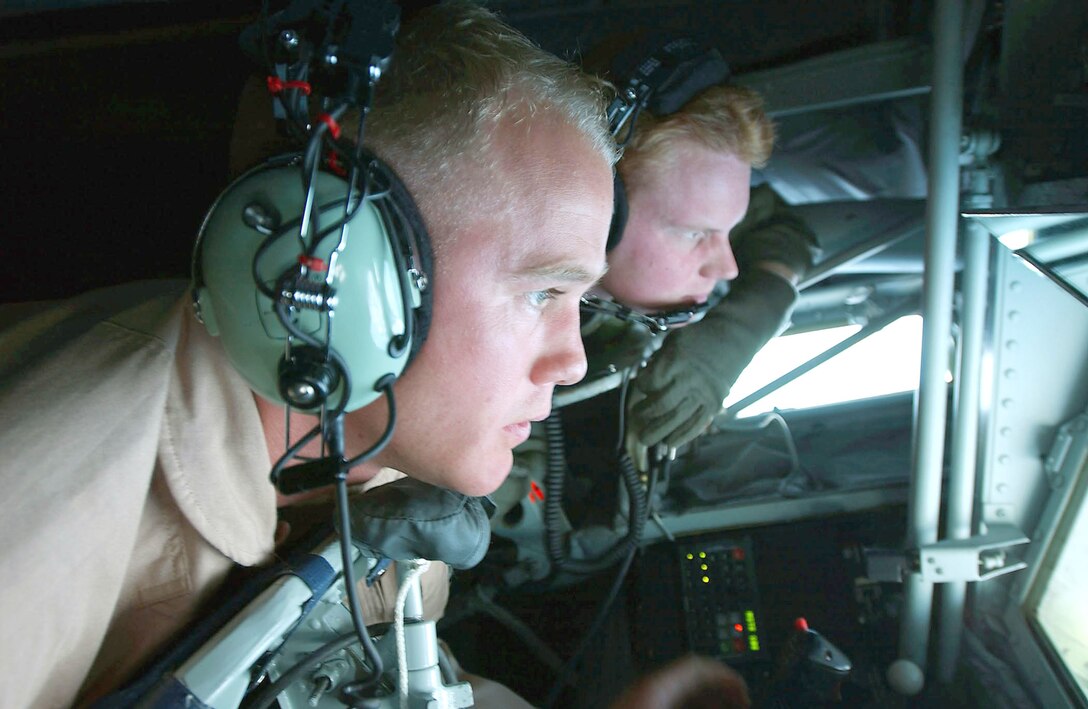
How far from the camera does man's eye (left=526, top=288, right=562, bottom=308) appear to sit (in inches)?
40.4

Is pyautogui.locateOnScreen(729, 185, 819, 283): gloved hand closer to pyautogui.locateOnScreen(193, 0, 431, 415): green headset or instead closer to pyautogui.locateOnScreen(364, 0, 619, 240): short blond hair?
pyautogui.locateOnScreen(364, 0, 619, 240): short blond hair

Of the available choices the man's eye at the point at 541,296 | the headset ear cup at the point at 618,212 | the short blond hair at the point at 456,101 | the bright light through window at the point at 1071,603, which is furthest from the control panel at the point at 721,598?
the short blond hair at the point at 456,101

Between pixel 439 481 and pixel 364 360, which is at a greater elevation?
pixel 364 360

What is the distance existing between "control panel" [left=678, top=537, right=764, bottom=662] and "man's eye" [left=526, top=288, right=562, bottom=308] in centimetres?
97

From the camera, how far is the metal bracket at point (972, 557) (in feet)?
4.80

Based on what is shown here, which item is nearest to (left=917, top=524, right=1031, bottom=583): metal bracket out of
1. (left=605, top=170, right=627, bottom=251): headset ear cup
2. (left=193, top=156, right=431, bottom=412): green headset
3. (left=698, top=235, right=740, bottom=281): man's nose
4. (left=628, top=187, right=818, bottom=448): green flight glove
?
(left=628, top=187, right=818, bottom=448): green flight glove

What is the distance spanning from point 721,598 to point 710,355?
1.76 ft

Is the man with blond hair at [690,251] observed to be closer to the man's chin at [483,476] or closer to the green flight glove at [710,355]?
the green flight glove at [710,355]

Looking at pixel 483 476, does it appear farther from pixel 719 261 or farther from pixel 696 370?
pixel 719 261

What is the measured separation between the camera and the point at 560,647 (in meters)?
1.86

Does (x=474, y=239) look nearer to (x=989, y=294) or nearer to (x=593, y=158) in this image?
(x=593, y=158)

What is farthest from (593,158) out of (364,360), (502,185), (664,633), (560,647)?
(560,647)

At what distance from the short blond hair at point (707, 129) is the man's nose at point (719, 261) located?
18 cm

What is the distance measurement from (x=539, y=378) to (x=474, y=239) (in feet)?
0.69
